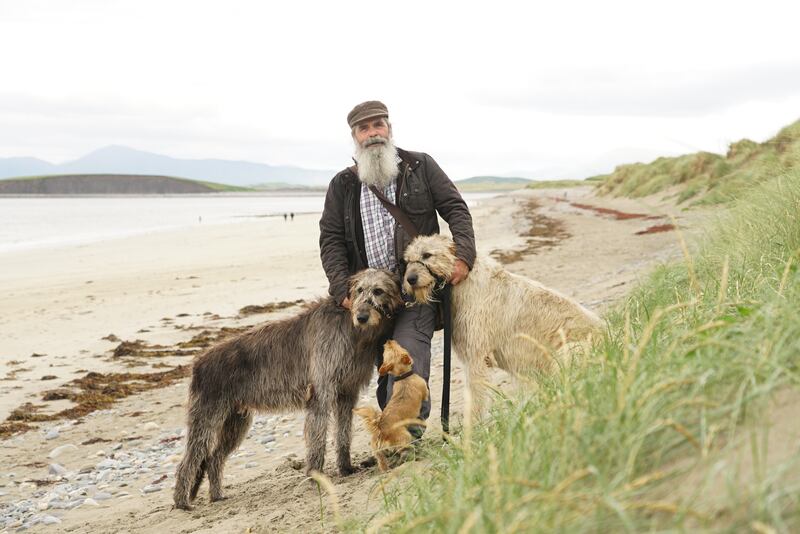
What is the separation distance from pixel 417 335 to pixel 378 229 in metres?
0.99

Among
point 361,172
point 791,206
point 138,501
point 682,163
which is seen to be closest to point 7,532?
point 138,501

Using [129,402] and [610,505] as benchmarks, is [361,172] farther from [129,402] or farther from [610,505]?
[129,402]

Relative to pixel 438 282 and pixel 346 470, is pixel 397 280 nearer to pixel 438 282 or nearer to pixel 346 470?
pixel 438 282

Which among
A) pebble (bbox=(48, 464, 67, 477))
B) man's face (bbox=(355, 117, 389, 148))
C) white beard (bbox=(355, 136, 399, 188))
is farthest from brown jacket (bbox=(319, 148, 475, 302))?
pebble (bbox=(48, 464, 67, 477))

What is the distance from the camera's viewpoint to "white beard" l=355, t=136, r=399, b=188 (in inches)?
230

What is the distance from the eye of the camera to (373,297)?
17.6 feet

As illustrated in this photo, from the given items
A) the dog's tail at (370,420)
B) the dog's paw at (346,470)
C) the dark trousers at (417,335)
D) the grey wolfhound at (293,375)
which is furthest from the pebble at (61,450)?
the dog's tail at (370,420)

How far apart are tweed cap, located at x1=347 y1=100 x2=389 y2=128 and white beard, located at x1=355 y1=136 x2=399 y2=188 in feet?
0.79

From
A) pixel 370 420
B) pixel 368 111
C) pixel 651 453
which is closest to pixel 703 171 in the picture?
pixel 368 111

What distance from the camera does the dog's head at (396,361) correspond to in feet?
16.7

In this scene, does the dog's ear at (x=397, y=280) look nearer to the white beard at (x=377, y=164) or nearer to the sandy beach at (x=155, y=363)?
the white beard at (x=377, y=164)

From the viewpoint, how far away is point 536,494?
2.08m

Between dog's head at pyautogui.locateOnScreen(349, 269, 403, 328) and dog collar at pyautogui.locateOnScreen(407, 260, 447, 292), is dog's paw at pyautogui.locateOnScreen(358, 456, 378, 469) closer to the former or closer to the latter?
dog's head at pyautogui.locateOnScreen(349, 269, 403, 328)

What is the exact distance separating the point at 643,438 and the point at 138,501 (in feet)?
16.4
